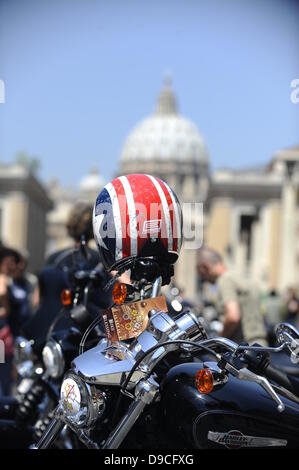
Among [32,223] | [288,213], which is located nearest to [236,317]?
[288,213]

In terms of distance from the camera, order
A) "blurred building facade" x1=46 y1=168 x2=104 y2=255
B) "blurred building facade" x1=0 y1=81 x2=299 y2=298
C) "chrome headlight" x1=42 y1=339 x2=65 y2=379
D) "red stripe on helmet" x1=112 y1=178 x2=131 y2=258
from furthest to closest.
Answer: "blurred building facade" x1=46 y1=168 x2=104 y2=255
"blurred building facade" x1=0 y1=81 x2=299 y2=298
"chrome headlight" x1=42 y1=339 x2=65 y2=379
"red stripe on helmet" x1=112 y1=178 x2=131 y2=258

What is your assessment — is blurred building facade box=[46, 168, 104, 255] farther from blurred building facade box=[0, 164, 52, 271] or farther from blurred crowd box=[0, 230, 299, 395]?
blurred crowd box=[0, 230, 299, 395]

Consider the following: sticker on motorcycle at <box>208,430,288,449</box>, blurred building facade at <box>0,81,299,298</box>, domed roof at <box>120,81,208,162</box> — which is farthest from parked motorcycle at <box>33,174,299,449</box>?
domed roof at <box>120,81,208,162</box>

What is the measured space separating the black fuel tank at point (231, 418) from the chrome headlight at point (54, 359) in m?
0.62

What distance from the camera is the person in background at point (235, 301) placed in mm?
4465

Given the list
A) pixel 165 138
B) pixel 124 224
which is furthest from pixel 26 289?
pixel 165 138

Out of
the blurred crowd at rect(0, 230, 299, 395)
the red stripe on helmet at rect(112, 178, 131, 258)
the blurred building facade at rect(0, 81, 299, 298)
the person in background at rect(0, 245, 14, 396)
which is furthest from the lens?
the blurred building facade at rect(0, 81, 299, 298)

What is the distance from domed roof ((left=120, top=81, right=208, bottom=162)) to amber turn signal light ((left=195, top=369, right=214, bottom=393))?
279 ft

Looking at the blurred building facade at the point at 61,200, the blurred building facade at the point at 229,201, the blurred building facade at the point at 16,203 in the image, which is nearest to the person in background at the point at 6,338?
the blurred building facade at the point at 229,201

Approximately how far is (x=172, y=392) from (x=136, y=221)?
453 mm

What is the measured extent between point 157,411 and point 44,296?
55.9 inches

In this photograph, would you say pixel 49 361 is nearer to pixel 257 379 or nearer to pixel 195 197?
pixel 257 379

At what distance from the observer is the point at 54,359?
96.9 inches

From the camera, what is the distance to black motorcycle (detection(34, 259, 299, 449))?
5.98 feet
